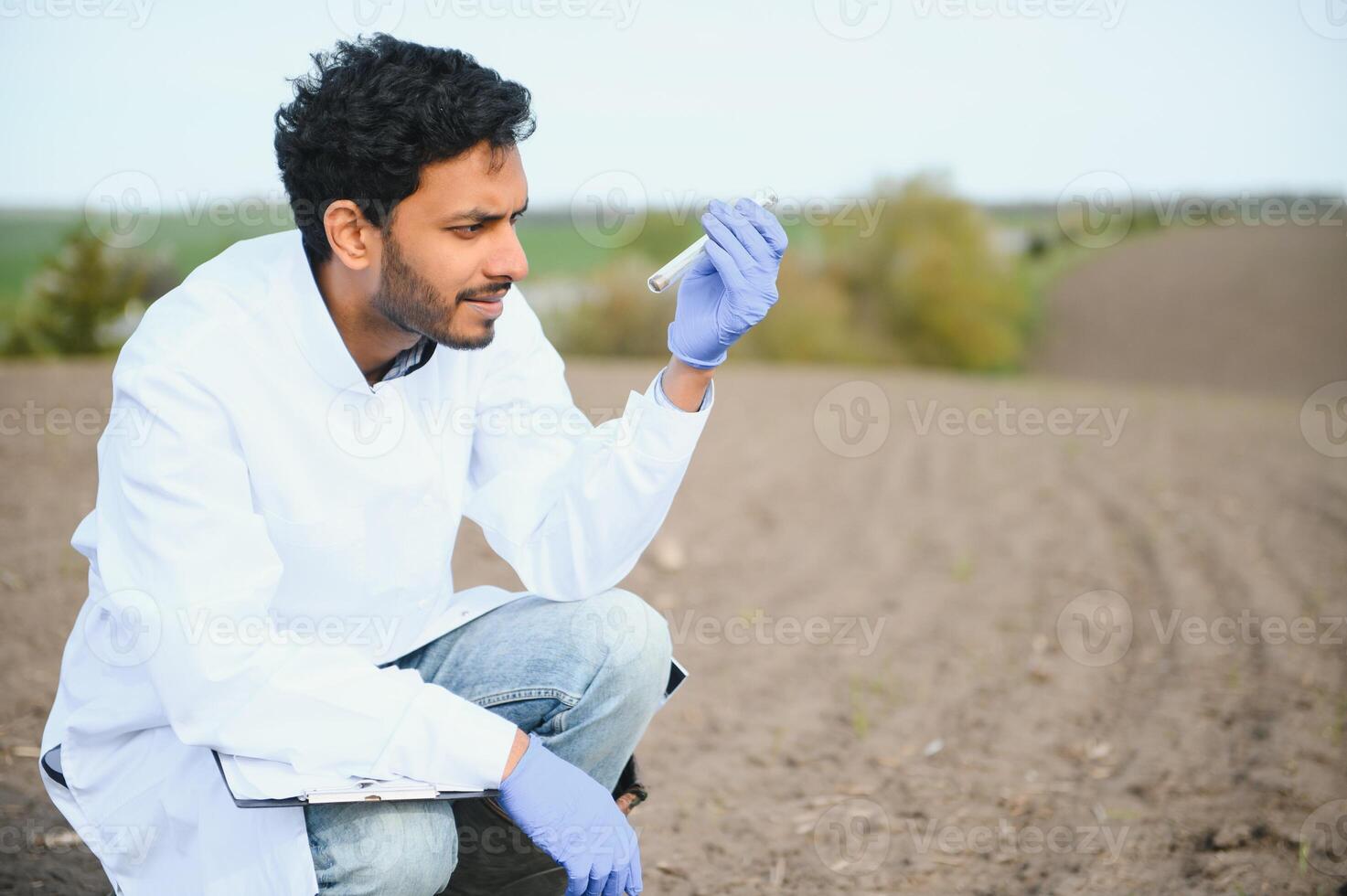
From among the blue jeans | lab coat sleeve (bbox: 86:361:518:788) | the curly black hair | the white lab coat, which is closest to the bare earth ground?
the blue jeans

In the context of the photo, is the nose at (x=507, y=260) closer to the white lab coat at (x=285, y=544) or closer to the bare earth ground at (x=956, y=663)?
the white lab coat at (x=285, y=544)

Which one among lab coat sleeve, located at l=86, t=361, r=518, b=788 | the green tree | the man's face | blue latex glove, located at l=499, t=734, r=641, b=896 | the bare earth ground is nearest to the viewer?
lab coat sleeve, located at l=86, t=361, r=518, b=788

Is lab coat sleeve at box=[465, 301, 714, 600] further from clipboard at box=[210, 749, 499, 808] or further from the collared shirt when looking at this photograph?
clipboard at box=[210, 749, 499, 808]

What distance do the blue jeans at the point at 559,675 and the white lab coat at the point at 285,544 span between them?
0.17 feet

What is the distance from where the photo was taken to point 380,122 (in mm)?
1774

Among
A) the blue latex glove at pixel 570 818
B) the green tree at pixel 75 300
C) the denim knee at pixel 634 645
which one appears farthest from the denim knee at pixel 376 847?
the green tree at pixel 75 300

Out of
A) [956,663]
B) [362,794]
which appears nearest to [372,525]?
[362,794]

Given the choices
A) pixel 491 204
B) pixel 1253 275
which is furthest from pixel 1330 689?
pixel 1253 275

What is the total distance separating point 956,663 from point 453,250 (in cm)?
264

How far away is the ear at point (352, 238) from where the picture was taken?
6.03 feet

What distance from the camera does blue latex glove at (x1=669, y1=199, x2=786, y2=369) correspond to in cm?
192

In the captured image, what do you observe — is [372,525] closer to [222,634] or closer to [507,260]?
[222,634]

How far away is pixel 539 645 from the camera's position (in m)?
1.96

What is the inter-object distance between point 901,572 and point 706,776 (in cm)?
207
